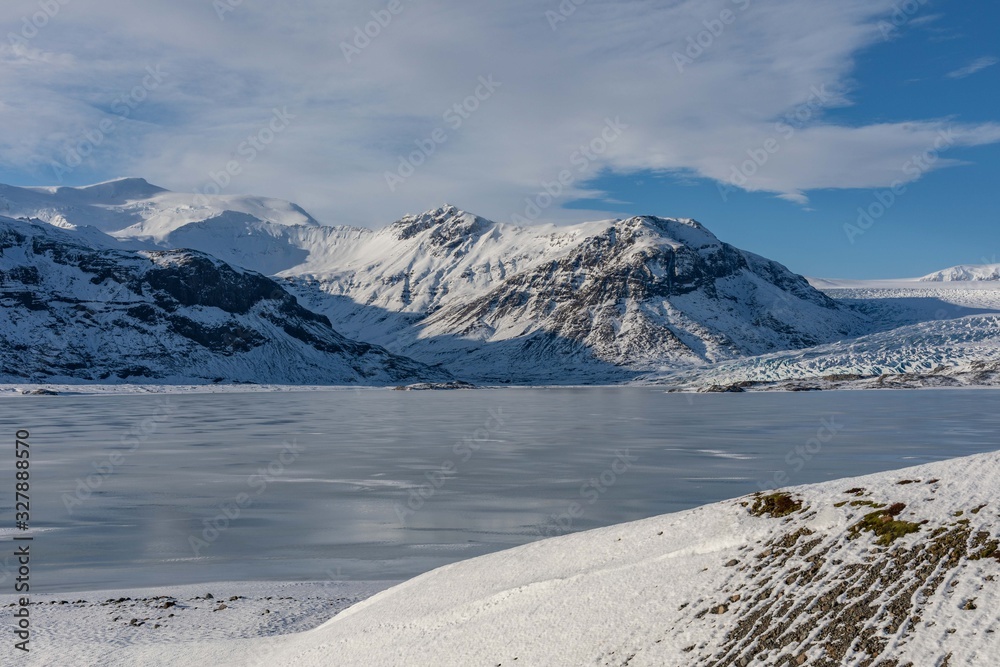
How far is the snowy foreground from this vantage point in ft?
18.5

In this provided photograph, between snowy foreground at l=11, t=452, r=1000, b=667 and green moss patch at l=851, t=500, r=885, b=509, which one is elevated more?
green moss patch at l=851, t=500, r=885, b=509

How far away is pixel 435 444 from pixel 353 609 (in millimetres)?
31619

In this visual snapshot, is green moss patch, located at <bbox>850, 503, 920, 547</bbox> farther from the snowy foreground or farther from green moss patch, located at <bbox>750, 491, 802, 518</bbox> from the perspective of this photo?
green moss patch, located at <bbox>750, 491, 802, 518</bbox>

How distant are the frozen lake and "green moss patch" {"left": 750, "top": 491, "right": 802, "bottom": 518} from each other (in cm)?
787

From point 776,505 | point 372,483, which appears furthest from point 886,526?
point 372,483

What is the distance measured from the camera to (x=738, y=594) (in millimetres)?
6547

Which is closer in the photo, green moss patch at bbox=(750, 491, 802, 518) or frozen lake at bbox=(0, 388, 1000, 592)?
green moss patch at bbox=(750, 491, 802, 518)

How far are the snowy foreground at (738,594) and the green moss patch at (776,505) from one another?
0.02 meters

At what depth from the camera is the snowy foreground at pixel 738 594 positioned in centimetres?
563

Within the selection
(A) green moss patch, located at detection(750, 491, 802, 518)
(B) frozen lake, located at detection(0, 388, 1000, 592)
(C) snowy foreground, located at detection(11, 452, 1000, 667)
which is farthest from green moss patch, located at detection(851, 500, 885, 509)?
(B) frozen lake, located at detection(0, 388, 1000, 592)

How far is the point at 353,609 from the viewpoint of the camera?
9906 mm

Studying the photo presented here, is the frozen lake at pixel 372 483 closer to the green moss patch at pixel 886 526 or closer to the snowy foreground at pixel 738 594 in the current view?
the snowy foreground at pixel 738 594

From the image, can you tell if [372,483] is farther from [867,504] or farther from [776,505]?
[867,504]

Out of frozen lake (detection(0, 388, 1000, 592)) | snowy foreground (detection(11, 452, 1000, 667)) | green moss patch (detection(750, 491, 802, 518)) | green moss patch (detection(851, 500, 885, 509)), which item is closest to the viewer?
snowy foreground (detection(11, 452, 1000, 667))
